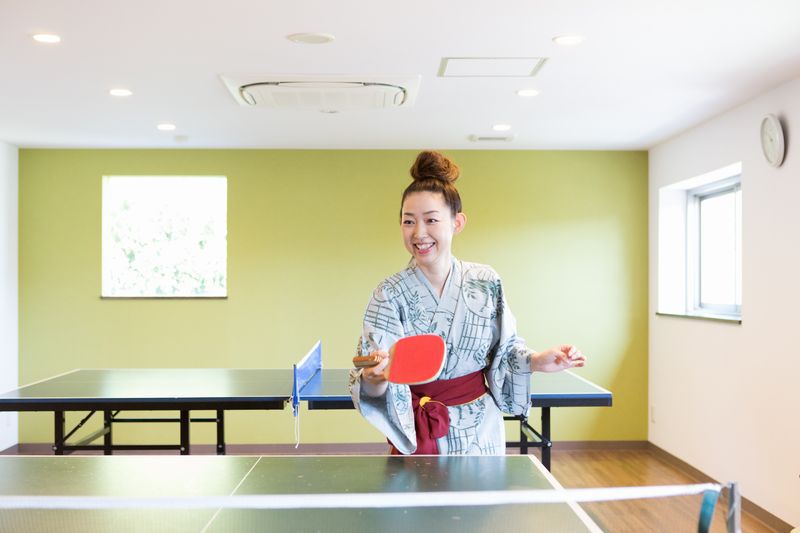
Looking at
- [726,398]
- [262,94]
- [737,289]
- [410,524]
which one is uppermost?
[262,94]

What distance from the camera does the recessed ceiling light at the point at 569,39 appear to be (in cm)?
307

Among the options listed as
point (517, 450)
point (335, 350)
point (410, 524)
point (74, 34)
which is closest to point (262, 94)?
point (74, 34)

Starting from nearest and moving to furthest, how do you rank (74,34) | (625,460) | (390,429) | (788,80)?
(390,429), (74,34), (788,80), (625,460)

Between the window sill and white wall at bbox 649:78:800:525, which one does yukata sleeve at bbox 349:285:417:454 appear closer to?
white wall at bbox 649:78:800:525

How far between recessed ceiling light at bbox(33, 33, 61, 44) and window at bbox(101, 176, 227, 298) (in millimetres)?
2791

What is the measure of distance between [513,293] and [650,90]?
229 cm

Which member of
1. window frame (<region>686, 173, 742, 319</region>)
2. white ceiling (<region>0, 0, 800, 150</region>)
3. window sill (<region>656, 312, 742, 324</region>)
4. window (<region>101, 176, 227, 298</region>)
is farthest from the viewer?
window (<region>101, 176, 227, 298</region>)

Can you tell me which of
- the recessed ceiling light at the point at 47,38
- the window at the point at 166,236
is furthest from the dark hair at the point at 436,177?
the window at the point at 166,236

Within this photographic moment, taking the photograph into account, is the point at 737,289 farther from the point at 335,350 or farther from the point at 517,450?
the point at 335,350

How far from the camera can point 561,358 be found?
184cm

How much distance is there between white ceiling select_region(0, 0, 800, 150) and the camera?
9.19 ft

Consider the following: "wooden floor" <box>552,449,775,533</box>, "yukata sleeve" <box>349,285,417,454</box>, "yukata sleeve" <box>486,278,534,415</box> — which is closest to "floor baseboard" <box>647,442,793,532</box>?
"wooden floor" <box>552,449,775,533</box>

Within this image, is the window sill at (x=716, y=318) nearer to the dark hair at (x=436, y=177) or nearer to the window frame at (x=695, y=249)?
the window frame at (x=695, y=249)

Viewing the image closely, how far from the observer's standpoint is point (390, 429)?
6.35ft
